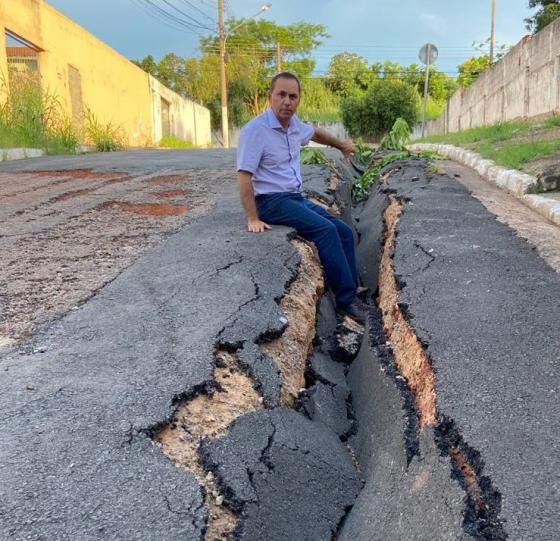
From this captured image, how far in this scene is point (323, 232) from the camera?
12.8ft

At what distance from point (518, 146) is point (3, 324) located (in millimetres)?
6748

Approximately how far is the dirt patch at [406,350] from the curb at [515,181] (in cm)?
156

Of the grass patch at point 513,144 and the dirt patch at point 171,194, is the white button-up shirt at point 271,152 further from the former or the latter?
the grass patch at point 513,144

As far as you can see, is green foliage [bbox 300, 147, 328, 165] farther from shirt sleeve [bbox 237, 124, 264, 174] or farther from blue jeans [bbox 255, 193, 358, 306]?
shirt sleeve [bbox 237, 124, 264, 174]

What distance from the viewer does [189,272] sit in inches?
130

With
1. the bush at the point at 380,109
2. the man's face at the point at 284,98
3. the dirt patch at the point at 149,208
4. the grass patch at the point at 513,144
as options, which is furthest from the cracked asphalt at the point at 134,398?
the bush at the point at 380,109

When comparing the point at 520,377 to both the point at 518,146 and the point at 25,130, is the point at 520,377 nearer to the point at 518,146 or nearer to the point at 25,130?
the point at 518,146

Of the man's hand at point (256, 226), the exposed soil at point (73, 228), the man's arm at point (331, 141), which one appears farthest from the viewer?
the man's arm at point (331, 141)

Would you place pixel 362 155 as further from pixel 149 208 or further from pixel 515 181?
pixel 149 208

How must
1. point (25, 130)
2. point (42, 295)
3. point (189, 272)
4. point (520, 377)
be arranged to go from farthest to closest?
point (25, 130), point (189, 272), point (42, 295), point (520, 377)

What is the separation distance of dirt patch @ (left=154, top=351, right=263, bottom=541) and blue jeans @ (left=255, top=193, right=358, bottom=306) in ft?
5.02

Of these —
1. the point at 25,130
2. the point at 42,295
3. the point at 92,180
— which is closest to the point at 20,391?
the point at 42,295

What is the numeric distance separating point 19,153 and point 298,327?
9.39 metres

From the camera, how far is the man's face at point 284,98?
12.4ft
